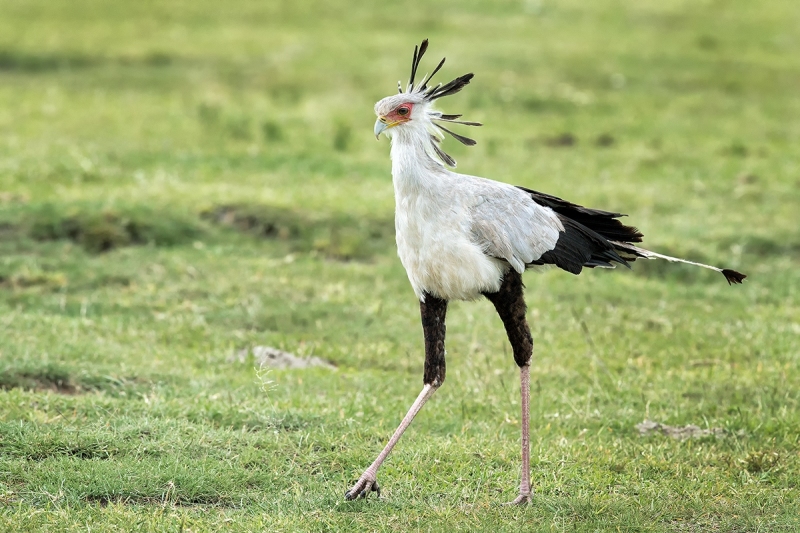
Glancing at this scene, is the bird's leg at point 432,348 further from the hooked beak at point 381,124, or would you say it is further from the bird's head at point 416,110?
the hooked beak at point 381,124

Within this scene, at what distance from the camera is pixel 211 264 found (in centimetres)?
976

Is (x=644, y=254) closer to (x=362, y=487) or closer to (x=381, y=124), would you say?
(x=381, y=124)

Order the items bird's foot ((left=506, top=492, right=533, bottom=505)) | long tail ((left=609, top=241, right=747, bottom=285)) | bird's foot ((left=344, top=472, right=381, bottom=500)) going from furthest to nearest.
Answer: long tail ((left=609, top=241, right=747, bottom=285))
bird's foot ((left=506, top=492, right=533, bottom=505))
bird's foot ((left=344, top=472, right=381, bottom=500))

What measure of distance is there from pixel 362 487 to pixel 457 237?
137cm

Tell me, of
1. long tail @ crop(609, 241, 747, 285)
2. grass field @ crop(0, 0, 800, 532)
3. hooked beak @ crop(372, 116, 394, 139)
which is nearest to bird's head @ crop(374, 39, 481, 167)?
hooked beak @ crop(372, 116, 394, 139)

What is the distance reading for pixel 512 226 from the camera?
215 inches

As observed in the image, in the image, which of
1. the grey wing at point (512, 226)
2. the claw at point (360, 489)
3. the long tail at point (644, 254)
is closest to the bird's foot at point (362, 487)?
the claw at point (360, 489)

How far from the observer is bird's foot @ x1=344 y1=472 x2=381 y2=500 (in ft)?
17.1

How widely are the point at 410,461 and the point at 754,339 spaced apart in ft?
12.7

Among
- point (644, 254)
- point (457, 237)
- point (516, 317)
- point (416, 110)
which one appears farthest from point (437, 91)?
point (644, 254)

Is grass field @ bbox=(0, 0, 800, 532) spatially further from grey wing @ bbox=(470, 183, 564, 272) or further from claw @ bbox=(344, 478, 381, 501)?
grey wing @ bbox=(470, 183, 564, 272)

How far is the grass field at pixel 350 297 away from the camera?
548 cm

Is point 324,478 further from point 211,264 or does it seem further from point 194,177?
point 194,177

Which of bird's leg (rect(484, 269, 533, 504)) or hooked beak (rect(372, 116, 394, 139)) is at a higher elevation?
hooked beak (rect(372, 116, 394, 139))
